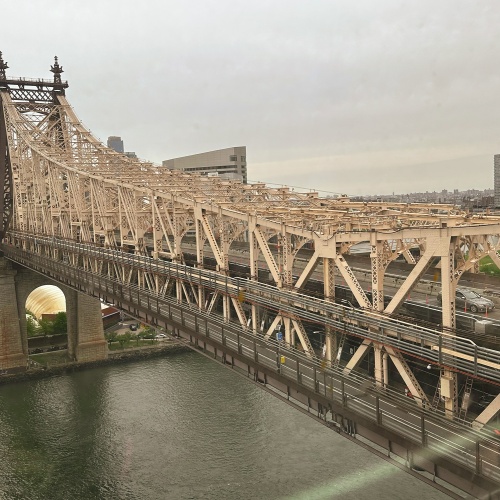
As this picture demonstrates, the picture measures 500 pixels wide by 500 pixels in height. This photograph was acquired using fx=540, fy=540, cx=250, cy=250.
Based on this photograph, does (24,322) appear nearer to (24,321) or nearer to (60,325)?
(24,321)

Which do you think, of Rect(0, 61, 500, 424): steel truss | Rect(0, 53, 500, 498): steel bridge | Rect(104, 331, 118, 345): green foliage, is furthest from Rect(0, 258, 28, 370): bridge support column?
Rect(0, 53, 500, 498): steel bridge

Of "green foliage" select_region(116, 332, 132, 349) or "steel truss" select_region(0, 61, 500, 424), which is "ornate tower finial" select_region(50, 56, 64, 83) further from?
"green foliage" select_region(116, 332, 132, 349)

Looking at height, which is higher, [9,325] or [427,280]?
[427,280]

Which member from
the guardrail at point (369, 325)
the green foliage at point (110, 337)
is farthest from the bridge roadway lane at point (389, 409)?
the green foliage at point (110, 337)

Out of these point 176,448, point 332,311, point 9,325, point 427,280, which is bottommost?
point 176,448

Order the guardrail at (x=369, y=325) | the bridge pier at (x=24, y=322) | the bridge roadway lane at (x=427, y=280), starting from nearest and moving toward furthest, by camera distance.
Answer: the guardrail at (x=369, y=325)
the bridge roadway lane at (x=427, y=280)
the bridge pier at (x=24, y=322)

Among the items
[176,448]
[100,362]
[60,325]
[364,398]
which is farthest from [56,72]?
[364,398]

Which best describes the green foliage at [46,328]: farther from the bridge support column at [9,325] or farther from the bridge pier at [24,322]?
the bridge support column at [9,325]
